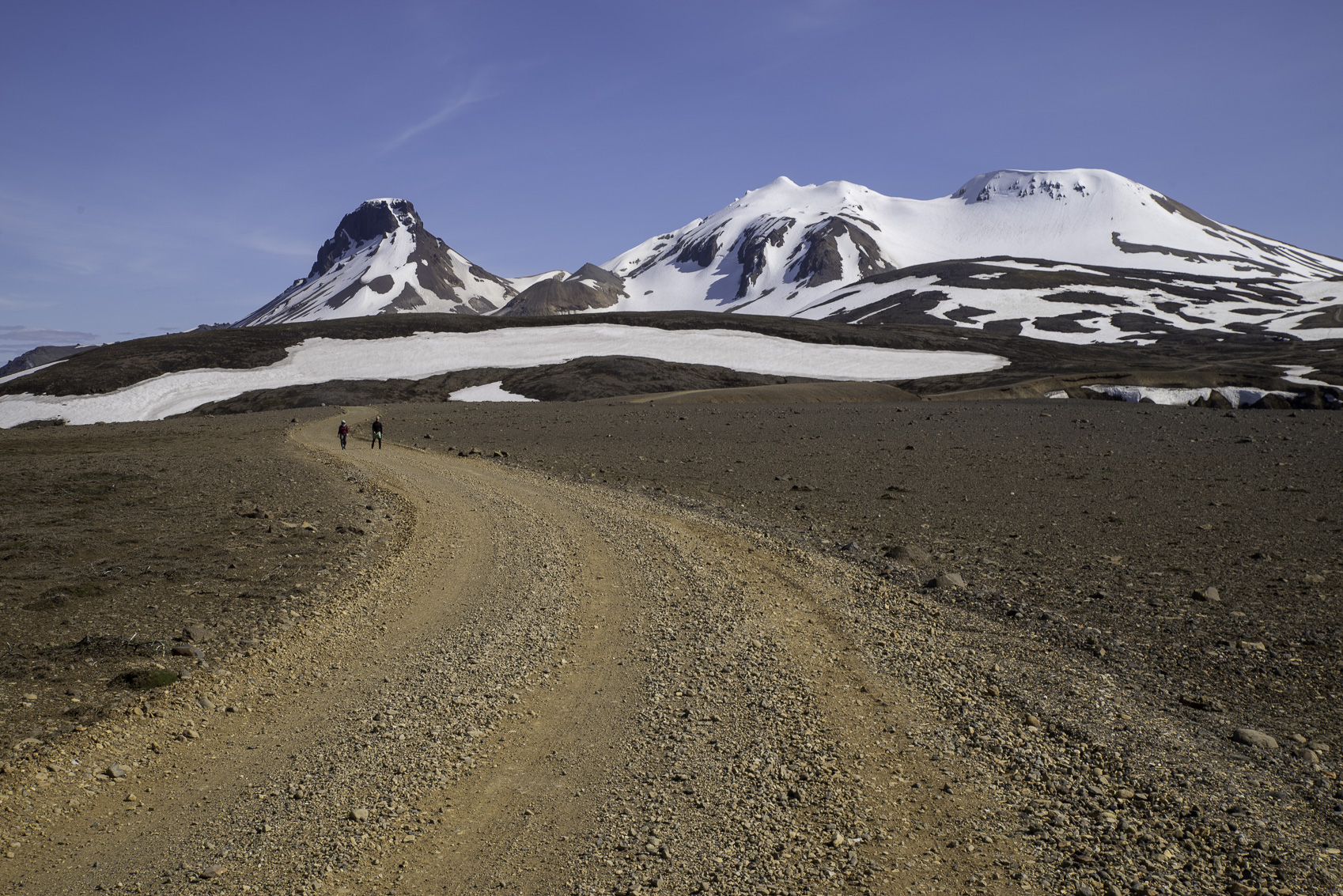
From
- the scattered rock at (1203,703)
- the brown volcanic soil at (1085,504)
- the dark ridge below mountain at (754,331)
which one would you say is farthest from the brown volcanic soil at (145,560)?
the dark ridge below mountain at (754,331)

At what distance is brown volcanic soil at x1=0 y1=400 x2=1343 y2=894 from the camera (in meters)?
5.16

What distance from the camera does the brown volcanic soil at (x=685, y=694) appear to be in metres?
5.16

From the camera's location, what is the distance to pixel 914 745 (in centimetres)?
655

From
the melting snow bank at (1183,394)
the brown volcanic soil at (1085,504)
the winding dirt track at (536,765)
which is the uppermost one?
the winding dirt track at (536,765)

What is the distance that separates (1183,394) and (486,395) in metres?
41.7

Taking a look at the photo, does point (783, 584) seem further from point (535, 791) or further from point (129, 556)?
point (129, 556)

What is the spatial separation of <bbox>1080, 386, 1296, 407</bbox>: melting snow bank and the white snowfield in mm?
19828

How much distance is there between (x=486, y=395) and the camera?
56250 mm

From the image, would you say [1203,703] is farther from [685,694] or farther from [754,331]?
[754,331]

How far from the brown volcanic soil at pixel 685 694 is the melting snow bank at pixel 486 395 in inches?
1470

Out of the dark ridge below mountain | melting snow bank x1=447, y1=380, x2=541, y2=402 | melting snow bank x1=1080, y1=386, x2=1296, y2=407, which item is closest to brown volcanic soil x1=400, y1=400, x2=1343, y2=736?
melting snow bank x1=1080, y1=386, x2=1296, y2=407

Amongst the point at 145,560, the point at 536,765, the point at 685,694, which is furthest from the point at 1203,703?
the point at 145,560

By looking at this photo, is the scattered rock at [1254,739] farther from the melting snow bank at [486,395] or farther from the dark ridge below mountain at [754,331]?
the melting snow bank at [486,395]

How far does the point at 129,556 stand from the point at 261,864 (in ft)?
29.2
